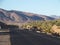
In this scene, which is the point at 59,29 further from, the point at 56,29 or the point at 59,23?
the point at 59,23

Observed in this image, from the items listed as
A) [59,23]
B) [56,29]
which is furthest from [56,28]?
[59,23]

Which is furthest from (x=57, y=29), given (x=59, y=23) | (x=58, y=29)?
(x=59, y=23)

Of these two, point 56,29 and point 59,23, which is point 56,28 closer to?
point 56,29

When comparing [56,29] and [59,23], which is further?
[59,23]

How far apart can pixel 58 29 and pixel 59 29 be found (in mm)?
256

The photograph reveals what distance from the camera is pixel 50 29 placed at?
76.8m

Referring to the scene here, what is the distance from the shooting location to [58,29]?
7331 centimetres

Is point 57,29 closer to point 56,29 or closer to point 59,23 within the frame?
point 56,29

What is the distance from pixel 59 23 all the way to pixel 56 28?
10363 mm

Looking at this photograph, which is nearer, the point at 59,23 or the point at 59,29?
the point at 59,29

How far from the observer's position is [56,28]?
74562 millimetres

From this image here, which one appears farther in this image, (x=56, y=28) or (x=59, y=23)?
(x=59, y=23)

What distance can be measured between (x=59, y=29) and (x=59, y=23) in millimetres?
11593

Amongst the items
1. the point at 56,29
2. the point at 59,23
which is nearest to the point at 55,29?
the point at 56,29
